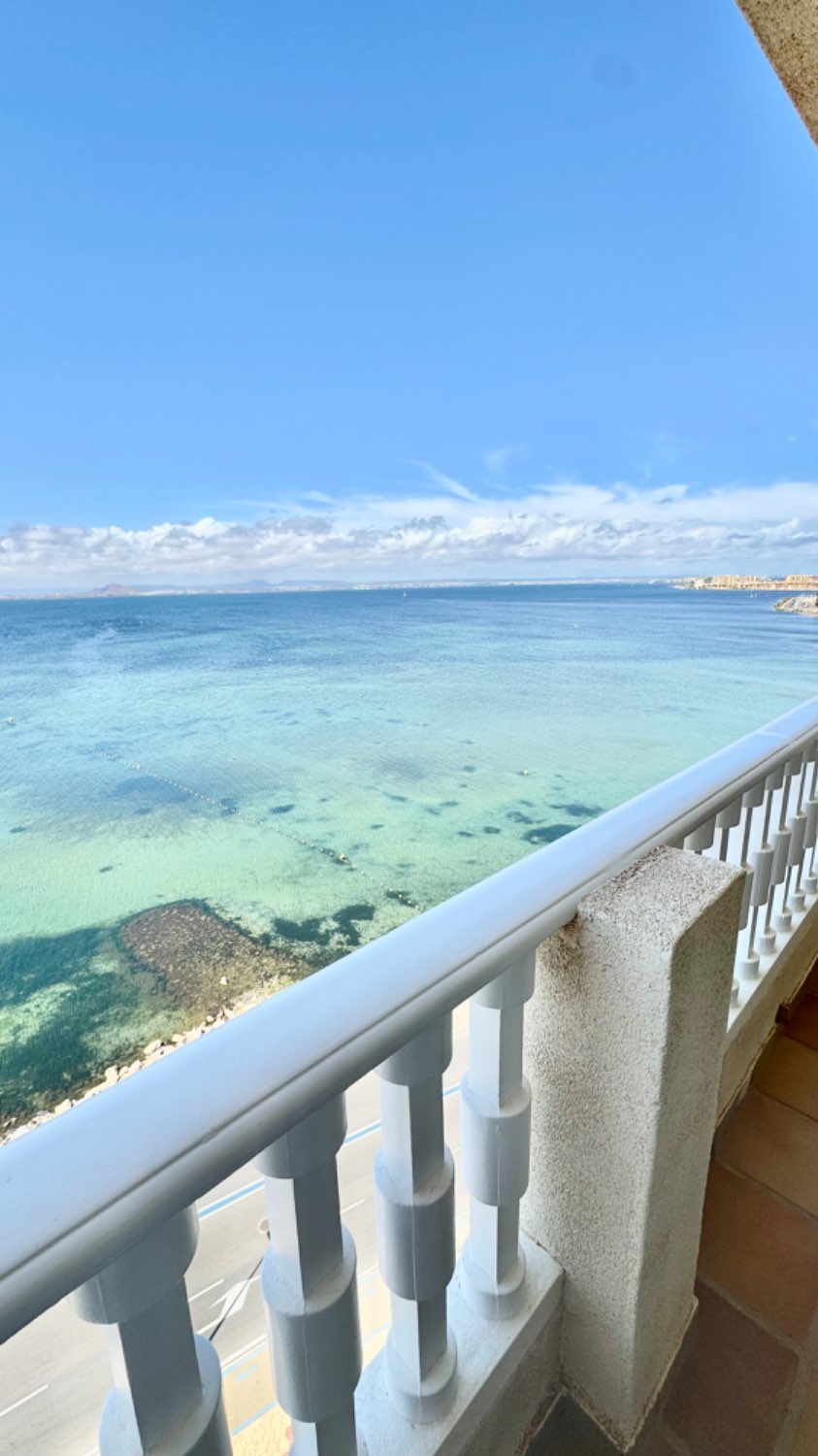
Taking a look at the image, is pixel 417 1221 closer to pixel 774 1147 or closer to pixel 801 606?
pixel 774 1147

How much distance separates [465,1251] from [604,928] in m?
0.43

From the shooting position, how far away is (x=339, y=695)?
40.4m

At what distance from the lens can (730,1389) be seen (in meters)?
Result: 0.91

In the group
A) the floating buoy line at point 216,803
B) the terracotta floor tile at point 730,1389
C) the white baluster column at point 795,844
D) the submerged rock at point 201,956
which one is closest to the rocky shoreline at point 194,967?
the submerged rock at point 201,956

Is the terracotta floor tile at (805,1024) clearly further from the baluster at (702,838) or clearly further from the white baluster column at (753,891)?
the baluster at (702,838)

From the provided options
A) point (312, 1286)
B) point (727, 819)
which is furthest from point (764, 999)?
point (312, 1286)

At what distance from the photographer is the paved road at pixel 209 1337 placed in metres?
0.42

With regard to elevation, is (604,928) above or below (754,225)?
below

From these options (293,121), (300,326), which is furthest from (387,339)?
(293,121)

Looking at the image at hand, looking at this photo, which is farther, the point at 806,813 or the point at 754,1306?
the point at 806,813

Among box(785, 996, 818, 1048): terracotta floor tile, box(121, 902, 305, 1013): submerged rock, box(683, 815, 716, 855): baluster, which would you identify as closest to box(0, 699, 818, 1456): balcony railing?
box(683, 815, 716, 855): baluster

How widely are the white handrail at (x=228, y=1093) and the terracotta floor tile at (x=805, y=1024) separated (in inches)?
53.2

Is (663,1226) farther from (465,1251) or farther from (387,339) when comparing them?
(387,339)

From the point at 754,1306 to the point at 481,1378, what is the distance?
0.60 metres
